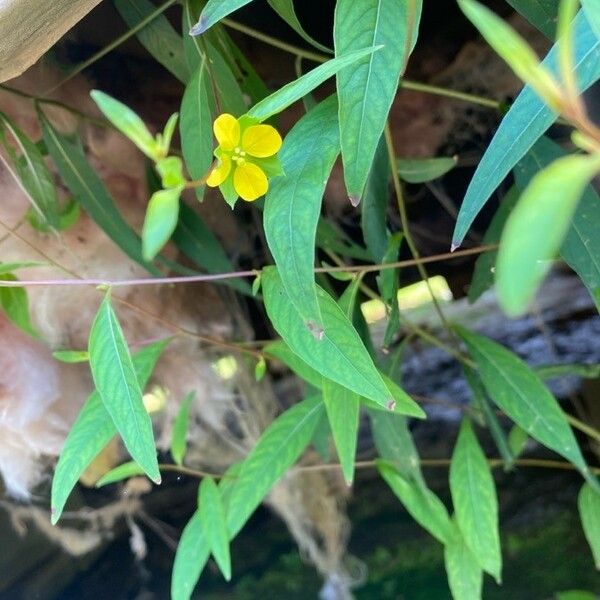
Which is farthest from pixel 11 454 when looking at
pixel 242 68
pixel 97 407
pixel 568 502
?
pixel 568 502

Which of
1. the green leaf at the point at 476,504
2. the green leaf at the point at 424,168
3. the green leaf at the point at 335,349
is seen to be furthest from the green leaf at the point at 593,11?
the green leaf at the point at 476,504

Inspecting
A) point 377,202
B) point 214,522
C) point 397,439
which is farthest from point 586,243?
point 214,522

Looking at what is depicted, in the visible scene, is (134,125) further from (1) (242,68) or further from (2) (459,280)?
(2) (459,280)

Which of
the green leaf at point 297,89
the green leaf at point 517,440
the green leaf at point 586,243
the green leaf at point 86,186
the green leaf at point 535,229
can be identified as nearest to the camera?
the green leaf at point 535,229

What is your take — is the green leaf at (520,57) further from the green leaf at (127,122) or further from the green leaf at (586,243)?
the green leaf at (586,243)

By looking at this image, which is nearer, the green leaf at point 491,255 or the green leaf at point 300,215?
the green leaf at point 300,215

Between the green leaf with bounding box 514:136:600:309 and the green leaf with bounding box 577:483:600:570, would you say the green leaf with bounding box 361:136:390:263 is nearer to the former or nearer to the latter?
the green leaf with bounding box 514:136:600:309

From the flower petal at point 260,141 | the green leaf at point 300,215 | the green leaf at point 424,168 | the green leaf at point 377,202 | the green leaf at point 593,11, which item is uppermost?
the flower petal at point 260,141
